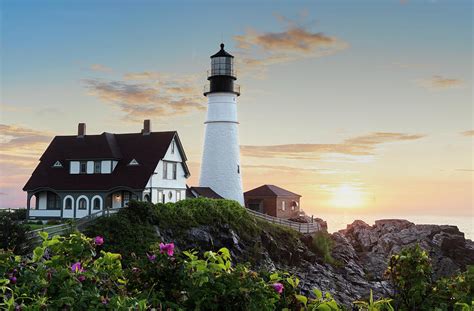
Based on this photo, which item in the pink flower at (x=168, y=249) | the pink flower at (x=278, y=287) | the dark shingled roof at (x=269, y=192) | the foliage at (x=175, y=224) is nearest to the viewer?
the pink flower at (x=278, y=287)

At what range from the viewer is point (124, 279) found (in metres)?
7.19

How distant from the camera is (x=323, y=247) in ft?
140

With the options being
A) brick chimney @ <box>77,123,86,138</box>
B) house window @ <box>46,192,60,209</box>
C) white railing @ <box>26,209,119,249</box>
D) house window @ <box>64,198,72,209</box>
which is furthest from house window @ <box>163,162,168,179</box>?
white railing @ <box>26,209,119,249</box>

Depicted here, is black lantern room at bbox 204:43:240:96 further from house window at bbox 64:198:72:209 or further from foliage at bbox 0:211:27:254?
foliage at bbox 0:211:27:254

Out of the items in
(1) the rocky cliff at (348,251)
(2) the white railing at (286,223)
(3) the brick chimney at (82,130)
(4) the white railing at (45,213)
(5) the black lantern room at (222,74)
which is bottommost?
(1) the rocky cliff at (348,251)

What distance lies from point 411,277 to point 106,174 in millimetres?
36661

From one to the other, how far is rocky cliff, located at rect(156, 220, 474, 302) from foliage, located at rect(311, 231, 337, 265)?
442mm

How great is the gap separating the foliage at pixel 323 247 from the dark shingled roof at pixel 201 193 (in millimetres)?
9600

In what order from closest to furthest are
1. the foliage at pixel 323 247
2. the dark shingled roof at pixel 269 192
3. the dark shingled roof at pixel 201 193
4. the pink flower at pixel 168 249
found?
1. the pink flower at pixel 168 249
2. the foliage at pixel 323 247
3. the dark shingled roof at pixel 201 193
4. the dark shingled roof at pixel 269 192

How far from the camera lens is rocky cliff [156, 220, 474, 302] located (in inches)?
1340

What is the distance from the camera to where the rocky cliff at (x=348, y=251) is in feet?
112

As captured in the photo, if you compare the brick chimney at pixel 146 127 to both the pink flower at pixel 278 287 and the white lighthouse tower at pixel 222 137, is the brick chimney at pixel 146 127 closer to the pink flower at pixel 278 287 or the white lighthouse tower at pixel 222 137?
the white lighthouse tower at pixel 222 137

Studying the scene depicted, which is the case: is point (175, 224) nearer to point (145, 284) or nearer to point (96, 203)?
Result: point (96, 203)

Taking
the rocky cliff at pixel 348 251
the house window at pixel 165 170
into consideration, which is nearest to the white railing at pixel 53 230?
the rocky cliff at pixel 348 251
